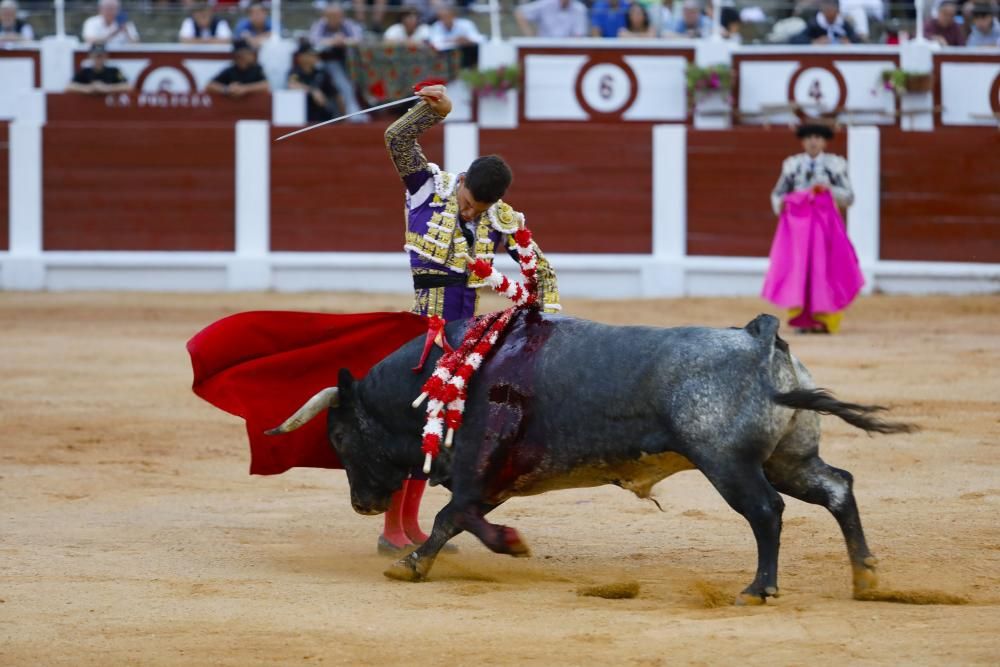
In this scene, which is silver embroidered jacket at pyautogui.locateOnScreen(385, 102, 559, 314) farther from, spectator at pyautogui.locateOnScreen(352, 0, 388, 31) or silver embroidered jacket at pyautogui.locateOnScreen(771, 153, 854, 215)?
spectator at pyautogui.locateOnScreen(352, 0, 388, 31)

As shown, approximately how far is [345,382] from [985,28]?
966 cm

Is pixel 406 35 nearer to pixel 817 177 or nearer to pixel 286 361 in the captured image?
pixel 817 177

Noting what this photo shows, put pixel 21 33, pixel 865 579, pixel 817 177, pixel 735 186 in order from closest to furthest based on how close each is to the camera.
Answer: pixel 865 579, pixel 817 177, pixel 735 186, pixel 21 33

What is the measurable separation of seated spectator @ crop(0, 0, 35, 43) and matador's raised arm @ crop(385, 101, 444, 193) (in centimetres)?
1010

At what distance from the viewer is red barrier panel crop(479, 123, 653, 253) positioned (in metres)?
12.5

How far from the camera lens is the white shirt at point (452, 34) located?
12.8 meters

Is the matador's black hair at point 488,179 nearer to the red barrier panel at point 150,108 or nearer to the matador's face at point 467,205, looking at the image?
the matador's face at point 467,205

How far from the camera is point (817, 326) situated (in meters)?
10.0

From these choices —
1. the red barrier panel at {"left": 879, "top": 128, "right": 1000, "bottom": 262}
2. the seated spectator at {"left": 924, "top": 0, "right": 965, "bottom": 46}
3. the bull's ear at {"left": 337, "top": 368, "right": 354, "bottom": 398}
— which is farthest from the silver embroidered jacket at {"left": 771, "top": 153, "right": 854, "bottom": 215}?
the bull's ear at {"left": 337, "top": 368, "right": 354, "bottom": 398}

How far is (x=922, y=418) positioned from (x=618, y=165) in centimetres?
601

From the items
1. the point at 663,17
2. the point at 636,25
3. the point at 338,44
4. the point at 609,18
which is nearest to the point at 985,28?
the point at 663,17

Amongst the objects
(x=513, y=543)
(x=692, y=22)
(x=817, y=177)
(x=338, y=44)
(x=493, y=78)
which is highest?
(x=692, y=22)

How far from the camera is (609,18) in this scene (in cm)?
1296

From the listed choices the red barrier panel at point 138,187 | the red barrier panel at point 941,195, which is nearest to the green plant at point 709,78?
the red barrier panel at point 941,195
